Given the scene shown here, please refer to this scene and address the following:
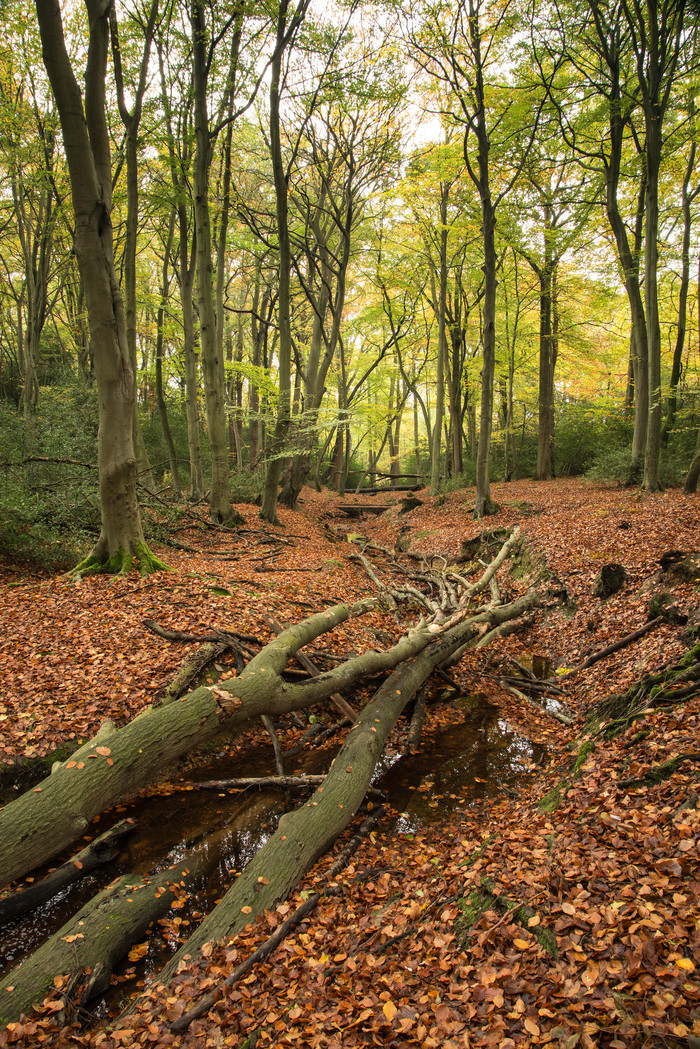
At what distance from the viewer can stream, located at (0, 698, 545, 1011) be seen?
336 centimetres

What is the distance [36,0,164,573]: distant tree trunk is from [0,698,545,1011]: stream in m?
4.38

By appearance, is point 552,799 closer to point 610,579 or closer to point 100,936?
point 100,936

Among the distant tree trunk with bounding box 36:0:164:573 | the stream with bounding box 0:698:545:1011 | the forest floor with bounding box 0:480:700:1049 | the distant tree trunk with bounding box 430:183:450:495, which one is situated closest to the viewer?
the forest floor with bounding box 0:480:700:1049

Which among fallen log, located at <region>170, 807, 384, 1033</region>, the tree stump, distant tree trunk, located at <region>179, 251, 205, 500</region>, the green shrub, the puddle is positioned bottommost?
the puddle

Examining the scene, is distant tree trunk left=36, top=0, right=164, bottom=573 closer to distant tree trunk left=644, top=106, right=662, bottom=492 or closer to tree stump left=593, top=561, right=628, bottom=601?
tree stump left=593, top=561, right=628, bottom=601

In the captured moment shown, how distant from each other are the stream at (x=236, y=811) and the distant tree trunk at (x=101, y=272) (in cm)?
438

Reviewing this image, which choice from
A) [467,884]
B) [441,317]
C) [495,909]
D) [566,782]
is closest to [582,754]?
[566,782]

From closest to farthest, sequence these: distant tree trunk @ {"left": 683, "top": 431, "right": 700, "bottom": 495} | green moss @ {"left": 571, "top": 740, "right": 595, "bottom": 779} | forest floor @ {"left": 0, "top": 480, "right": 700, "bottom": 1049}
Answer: forest floor @ {"left": 0, "top": 480, "right": 700, "bottom": 1049} < green moss @ {"left": 571, "top": 740, "right": 595, "bottom": 779} < distant tree trunk @ {"left": 683, "top": 431, "right": 700, "bottom": 495}

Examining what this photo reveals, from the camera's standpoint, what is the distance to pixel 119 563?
8148mm

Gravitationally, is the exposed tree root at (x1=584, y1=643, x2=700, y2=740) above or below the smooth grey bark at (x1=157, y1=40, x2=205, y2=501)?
below

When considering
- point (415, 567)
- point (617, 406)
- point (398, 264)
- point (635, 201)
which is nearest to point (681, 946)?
point (415, 567)

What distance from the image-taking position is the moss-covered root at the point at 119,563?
8.06 m

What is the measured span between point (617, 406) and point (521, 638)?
1257cm

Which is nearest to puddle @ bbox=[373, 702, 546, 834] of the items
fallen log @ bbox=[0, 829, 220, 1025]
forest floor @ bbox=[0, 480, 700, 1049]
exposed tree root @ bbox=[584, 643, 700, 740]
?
forest floor @ bbox=[0, 480, 700, 1049]
